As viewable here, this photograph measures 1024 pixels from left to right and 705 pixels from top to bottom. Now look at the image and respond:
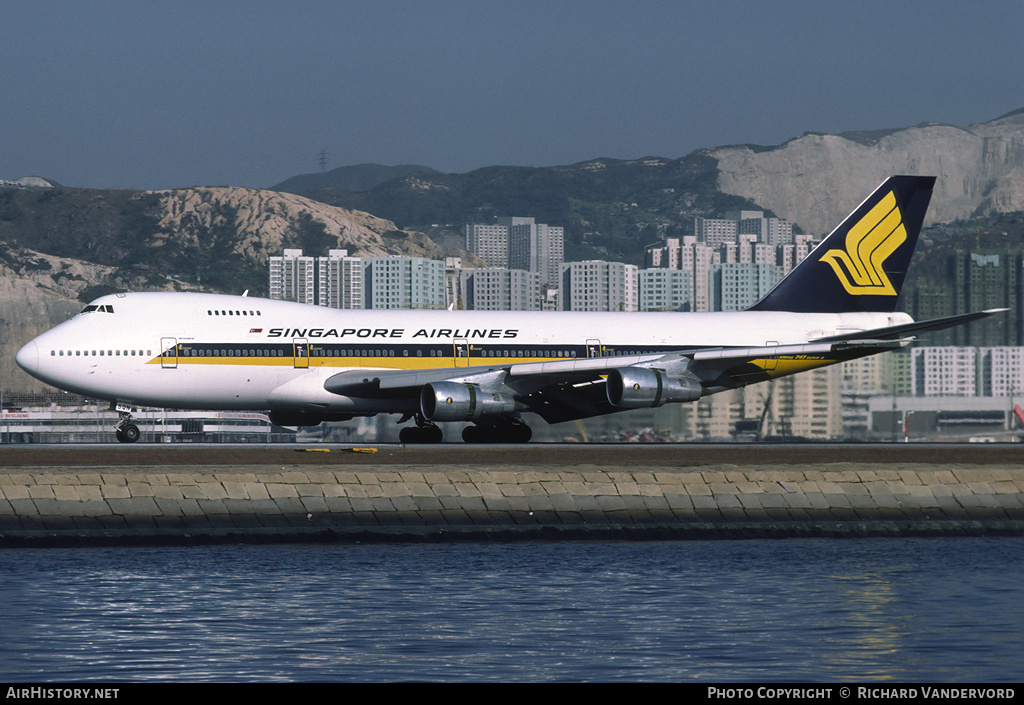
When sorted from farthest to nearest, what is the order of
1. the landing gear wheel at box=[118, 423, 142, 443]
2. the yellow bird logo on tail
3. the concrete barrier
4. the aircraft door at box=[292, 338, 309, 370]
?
the yellow bird logo on tail
the aircraft door at box=[292, 338, 309, 370]
the landing gear wheel at box=[118, 423, 142, 443]
the concrete barrier

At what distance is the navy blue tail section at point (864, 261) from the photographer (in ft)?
169

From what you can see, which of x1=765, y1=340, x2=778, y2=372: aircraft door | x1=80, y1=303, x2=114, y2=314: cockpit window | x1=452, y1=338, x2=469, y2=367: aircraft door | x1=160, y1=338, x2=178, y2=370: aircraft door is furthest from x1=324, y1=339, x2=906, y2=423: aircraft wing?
x1=80, y1=303, x2=114, y2=314: cockpit window

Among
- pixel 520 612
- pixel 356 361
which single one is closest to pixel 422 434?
pixel 356 361

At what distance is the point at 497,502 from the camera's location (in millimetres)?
33062

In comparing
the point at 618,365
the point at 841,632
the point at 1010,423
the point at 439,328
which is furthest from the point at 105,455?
the point at 1010,423

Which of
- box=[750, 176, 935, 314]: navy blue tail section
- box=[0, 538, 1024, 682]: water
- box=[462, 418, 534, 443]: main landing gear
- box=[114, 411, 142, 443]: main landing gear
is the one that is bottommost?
box=[0, 538, 1024, 682]: water

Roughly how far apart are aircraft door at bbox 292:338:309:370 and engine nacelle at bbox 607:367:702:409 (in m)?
10.1

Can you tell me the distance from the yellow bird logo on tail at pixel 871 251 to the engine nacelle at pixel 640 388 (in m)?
10.7

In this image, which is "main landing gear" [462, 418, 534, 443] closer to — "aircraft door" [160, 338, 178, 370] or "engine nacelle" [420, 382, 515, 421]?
"engine nacelle" [420, 382, 515, 421]

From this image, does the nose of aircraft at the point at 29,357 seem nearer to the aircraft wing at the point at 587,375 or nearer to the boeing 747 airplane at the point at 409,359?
the boeing 747 airplane at the point at 409,359

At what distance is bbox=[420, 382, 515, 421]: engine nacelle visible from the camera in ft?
139

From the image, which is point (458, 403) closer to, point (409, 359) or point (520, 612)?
point (409, 359)

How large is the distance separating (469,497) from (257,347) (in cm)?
1399

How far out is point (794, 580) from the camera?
27.6 m
